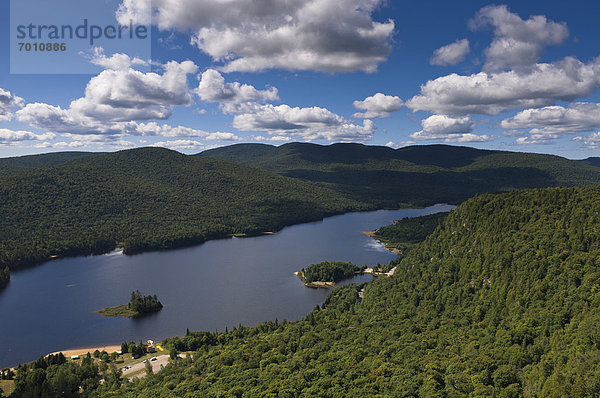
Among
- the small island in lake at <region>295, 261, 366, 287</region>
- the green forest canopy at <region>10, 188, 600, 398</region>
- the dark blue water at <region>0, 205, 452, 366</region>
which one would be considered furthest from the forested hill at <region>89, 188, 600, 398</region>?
the small island in lake at <region>295, 261, 366, 287</region>

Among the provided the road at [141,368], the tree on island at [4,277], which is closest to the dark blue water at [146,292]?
the tree on island at [4,277]

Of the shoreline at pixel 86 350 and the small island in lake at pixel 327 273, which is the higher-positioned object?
the small island in lake at pixel 327 273

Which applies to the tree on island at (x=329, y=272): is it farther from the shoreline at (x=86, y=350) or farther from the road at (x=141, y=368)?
the shoreline at (x=86, y=350)

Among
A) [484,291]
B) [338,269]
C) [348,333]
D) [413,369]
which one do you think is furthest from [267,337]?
[338,269]

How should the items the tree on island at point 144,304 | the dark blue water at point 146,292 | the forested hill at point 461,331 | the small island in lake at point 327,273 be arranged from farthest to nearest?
the small island in lake at point 327,273, the tree on island at point 144,304, the dark blue water at point 146,292, the forested hill at point 461,331

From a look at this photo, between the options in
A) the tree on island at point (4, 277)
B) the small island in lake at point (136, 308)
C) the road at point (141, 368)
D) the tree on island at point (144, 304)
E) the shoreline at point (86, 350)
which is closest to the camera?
the road at point (141, 368)

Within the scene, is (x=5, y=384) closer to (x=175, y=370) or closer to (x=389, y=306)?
(x=175, y=370)
